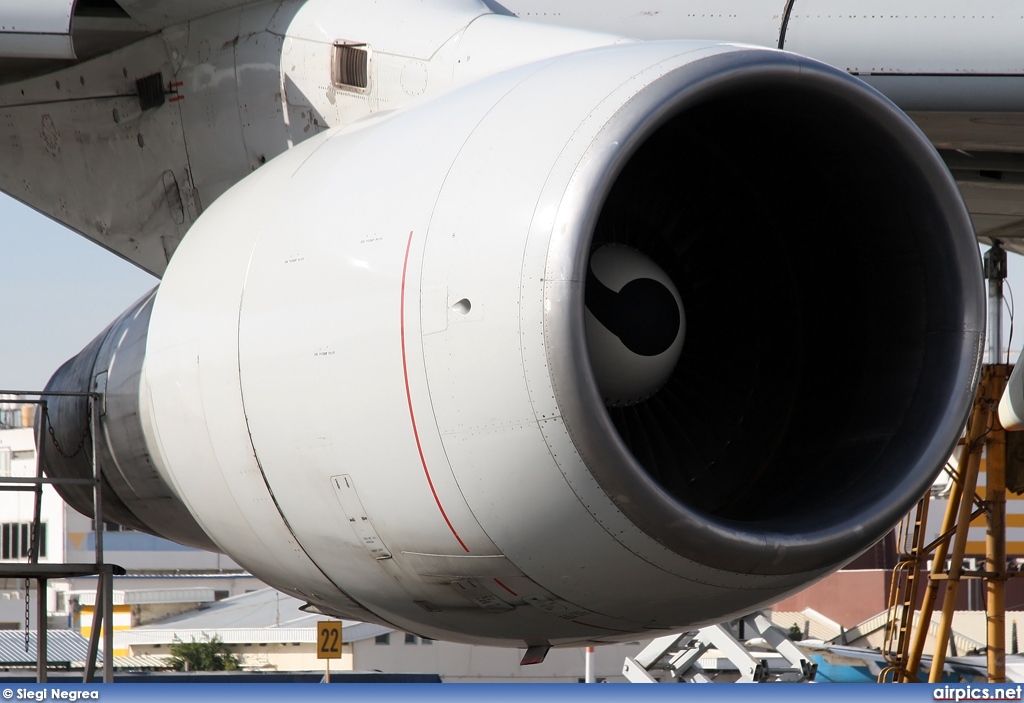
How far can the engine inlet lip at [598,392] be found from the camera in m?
2.87

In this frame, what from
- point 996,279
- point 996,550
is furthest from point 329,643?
point 996,279

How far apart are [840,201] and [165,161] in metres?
2.53

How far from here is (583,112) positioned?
3.09 metres

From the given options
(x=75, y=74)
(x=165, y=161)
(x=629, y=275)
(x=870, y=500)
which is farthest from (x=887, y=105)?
(x=75, y=74)

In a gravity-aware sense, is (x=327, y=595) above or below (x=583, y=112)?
below

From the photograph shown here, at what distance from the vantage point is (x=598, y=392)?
289 cm

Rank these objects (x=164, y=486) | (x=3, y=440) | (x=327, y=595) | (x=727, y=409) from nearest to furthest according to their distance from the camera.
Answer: (x=327, y=595)
(x=727, y=409)
(x=164, y=486)
(x=3, y=440)

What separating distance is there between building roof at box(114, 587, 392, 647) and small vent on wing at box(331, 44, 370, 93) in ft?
123

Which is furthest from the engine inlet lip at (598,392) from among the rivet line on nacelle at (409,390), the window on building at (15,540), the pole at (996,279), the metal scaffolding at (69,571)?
the window on building at (15,540)

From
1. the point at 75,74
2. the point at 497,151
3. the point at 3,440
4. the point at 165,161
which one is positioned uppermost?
the point at 3,440

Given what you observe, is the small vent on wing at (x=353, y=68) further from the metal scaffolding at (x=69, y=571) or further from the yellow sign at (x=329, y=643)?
the yellow sign at (x=329, y=643)

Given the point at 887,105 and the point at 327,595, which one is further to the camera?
the point at 327,595

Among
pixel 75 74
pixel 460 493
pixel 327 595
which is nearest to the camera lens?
→ pixel 460 493

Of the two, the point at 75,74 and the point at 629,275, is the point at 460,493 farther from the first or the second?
the point at 75,74
